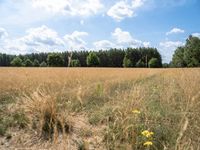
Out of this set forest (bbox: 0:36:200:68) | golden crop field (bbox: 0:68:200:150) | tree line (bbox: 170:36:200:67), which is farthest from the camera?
forest (bbox: 0:36:200:68)

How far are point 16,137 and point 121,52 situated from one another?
86.6m

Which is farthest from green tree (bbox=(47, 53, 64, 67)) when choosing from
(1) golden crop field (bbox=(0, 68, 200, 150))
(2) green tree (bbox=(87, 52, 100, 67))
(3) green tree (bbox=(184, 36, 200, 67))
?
(1) golden crop field (bbox=(0, 68, 200, 150))

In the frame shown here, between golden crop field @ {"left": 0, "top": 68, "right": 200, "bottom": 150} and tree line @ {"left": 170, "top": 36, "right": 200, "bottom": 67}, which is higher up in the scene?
tree line @ {"left": 170, "top": 36, "right": 200, "bottom": 67}

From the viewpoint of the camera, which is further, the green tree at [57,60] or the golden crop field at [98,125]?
the green tree at [57,60]

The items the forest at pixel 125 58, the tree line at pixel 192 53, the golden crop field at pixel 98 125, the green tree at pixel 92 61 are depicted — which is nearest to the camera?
the golden crop field at pixel 98 125

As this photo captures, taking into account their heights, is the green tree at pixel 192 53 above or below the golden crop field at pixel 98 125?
above

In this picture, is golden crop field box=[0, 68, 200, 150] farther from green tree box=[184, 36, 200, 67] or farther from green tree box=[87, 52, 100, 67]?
green tree box=[87, 52, 100, 67]

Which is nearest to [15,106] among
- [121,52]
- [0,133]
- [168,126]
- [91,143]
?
[0,133]

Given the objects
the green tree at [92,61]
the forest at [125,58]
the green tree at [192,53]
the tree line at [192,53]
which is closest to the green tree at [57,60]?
the forest at [125,58]

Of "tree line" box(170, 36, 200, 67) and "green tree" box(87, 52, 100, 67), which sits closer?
"tree line" box(170, 36, 200, 67)

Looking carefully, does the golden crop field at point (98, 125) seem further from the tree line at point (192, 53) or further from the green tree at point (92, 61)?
the green tree at point (92, 61)

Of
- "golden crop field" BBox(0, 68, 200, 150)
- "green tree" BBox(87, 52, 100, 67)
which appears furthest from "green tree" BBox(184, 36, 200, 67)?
"golden crop field" BBox(0, 68, 200, 150)

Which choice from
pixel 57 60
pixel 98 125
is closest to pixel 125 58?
pixel 57 60

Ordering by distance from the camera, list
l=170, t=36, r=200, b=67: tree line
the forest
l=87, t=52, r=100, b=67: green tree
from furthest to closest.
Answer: l=87, t=52, r=100, b=67: green tree < the forest < l=170, t=36, r=200, b=67: tree line
